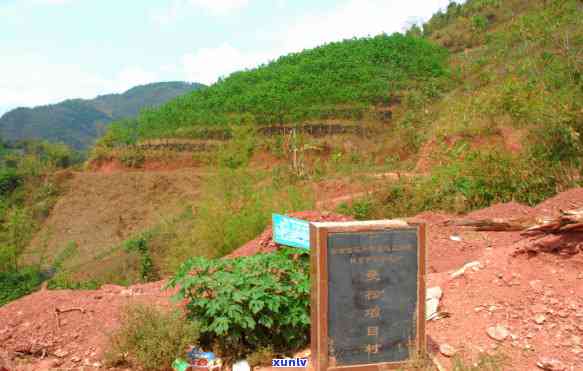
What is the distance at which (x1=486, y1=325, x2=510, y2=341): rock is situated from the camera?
4.18m

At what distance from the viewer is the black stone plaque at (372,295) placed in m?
3.84

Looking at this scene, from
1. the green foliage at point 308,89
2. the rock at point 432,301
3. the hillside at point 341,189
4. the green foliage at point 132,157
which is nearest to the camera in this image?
the hillside at point 341,189

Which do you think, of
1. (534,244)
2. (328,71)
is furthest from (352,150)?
(534,244)

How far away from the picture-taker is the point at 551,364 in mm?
3832

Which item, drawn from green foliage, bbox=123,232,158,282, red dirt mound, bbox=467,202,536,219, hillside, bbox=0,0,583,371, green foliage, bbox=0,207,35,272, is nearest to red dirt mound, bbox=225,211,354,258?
hillside, bbox=0,0,583,371

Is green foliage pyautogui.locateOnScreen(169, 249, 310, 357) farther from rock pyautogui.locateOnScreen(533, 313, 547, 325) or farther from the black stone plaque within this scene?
rock pyautogui.locateOnScreen(533, 313, 547, 325)

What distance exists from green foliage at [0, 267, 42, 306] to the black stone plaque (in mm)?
7864

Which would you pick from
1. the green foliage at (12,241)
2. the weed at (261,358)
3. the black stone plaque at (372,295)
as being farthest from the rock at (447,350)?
the green foliage at (12,241)

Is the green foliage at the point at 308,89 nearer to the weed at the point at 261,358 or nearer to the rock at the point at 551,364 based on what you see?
the weed at the point at 261,358

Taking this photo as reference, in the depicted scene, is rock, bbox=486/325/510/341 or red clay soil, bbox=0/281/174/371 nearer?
rock, bbox=486/325/510/341

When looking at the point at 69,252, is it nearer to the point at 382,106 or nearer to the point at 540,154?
the point at 382,106

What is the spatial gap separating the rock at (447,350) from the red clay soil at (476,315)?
36 millimetres

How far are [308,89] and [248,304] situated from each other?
77.6ft

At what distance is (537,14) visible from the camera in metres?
24.7
